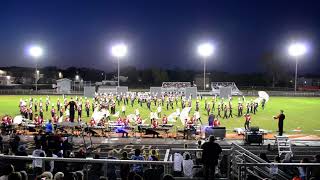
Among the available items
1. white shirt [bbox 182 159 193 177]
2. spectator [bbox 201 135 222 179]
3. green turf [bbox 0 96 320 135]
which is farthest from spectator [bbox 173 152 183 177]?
green turf [bbox 0 96 320 135]

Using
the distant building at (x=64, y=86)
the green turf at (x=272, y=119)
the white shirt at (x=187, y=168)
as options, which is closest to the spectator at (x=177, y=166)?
the white shirt at (x=187, y=168)

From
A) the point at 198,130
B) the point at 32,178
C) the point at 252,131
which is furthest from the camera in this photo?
the point at 198,130

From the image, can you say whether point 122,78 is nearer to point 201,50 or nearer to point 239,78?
point 239,78

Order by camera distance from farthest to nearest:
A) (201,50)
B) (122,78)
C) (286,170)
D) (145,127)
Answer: (122,78)
(201,50)
(145,127)
(286,170)

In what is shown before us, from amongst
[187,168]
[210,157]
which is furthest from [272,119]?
[210,157]

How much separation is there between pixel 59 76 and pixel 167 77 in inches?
1671

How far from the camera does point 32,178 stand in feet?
27.4

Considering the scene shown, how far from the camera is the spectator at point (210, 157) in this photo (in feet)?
29.4

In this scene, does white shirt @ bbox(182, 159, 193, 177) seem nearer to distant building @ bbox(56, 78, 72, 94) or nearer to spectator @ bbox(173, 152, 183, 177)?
spectator @ bbox(173, 152, 183, 177)

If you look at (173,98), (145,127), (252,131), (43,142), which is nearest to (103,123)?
(145,127)

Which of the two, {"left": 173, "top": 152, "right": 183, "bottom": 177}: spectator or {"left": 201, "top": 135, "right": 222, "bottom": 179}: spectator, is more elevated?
{"left": 201, "top": 135, "right": 222, "bottom": 179}: spectator

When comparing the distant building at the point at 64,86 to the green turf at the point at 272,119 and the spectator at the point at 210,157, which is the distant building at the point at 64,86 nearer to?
the green turf at the point at 272,119

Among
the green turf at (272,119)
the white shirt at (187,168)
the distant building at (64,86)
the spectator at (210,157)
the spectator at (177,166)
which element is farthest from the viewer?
the distant building at (64,86)

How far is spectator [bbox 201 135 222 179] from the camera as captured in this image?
8.97 m
